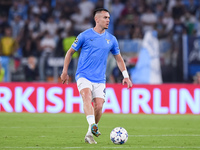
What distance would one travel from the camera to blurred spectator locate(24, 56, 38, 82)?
19.3 meters

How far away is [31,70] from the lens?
762 inches

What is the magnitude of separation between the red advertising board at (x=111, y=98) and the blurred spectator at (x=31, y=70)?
87 cm

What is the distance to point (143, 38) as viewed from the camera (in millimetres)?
21203

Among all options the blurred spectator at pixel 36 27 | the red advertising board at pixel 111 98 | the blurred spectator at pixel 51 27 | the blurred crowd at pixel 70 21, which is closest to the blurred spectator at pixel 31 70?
the red advertising board at pixel 111 98

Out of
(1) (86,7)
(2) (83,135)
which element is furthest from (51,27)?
(2) (83,135)

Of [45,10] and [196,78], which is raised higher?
[45,10]

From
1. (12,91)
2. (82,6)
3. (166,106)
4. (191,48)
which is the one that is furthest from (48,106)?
(82,6)

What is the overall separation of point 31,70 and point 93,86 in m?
10.5

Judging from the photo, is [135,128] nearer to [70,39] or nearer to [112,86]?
[112,86]

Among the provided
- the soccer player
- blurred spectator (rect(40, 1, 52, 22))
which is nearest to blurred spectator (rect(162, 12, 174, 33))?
blurred spectator (rect(40, 1, 52, 22))

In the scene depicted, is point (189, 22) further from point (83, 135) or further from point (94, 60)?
point (94, 60)

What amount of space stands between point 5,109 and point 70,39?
4.09 metres

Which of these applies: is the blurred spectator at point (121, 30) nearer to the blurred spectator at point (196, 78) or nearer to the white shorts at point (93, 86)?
the blurred spectator at point (196, 78)

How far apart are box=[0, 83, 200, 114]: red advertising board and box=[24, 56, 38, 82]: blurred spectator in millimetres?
868
